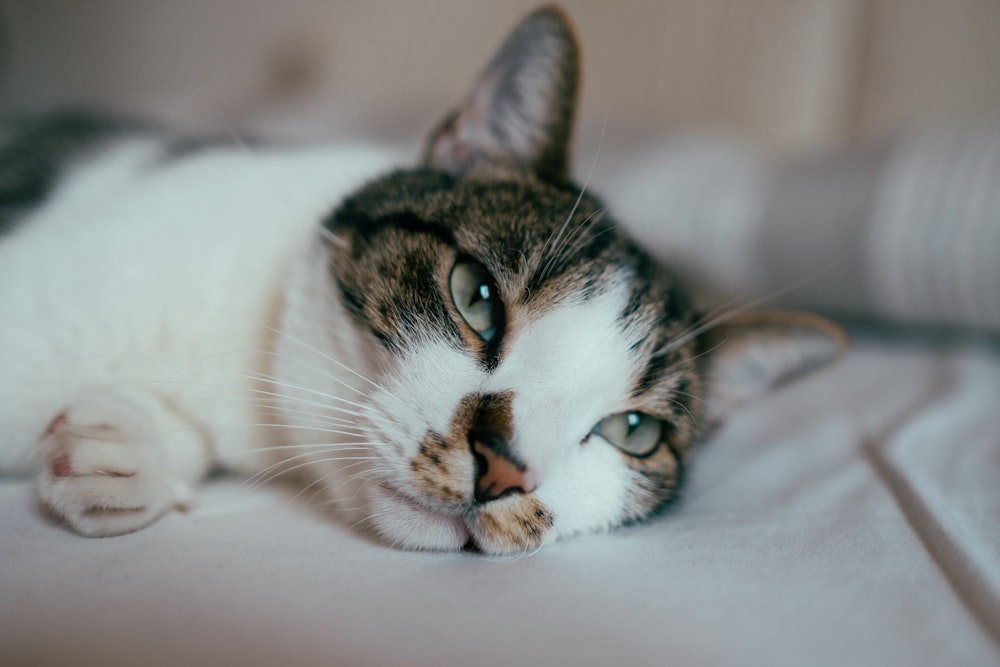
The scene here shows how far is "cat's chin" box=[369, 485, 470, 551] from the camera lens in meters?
0.67

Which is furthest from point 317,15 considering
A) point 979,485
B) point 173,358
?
point 979,485

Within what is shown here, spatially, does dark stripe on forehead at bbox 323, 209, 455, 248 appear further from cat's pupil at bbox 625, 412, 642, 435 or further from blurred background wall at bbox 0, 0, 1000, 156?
blurred background wall at bbox 0, 0, 1000, 156

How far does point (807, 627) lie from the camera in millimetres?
549

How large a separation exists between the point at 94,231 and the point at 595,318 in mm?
710

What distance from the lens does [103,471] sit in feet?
2.17

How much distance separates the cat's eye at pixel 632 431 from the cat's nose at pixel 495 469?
17 cm

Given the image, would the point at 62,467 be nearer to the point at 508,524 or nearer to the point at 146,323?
the point at 146,323

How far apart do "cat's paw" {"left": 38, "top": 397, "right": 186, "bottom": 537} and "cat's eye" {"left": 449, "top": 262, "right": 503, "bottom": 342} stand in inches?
15.0

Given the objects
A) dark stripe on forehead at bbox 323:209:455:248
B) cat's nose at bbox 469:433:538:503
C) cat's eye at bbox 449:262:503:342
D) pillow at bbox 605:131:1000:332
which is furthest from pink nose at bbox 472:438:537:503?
pillow at bbox 605:131:1000:332

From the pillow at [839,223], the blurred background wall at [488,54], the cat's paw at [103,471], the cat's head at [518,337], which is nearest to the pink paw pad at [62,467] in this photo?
the cat's paw at [103,471]

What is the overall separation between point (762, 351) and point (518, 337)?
0.50 m

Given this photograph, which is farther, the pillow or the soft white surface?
the pillow

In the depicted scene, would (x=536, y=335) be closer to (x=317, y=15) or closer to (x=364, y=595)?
(x=364, y=595)

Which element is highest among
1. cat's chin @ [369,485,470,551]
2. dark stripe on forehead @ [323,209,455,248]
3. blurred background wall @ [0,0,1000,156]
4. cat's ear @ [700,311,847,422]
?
blurred background wall @ [0,0,1000,156]
